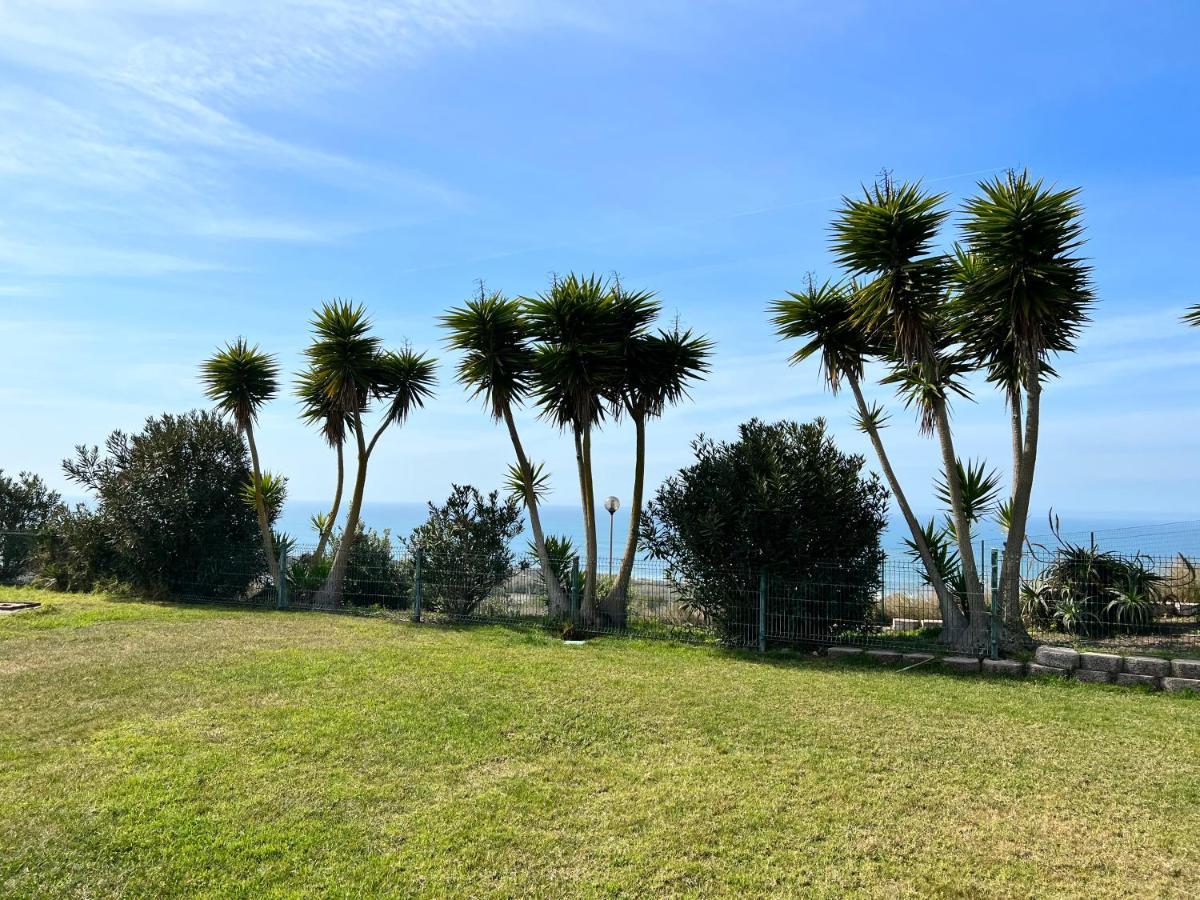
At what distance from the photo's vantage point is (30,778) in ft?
17.6

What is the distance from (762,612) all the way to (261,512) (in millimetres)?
10832

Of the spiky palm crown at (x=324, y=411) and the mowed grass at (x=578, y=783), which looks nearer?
the mowed grass at (x=578, y=783)

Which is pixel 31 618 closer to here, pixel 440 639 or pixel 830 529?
pixel 440 639

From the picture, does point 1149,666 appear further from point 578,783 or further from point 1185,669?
point 578,783

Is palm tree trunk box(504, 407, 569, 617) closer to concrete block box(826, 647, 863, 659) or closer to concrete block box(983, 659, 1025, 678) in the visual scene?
concrete block box(826, 647, 863, 659)

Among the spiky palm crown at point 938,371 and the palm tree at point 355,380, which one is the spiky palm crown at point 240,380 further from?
the spiky palm crown at point 938,371

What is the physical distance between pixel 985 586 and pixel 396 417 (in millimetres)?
11009

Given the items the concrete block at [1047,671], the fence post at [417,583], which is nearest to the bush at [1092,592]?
the concrete block at [1047,671]

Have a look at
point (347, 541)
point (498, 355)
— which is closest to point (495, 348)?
point (498, 355)

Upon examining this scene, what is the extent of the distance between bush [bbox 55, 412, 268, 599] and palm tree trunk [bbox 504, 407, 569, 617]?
611 centimetres

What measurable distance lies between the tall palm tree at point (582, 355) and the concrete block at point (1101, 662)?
6654mm

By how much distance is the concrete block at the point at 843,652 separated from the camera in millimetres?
10438

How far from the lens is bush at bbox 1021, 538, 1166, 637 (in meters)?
11.3

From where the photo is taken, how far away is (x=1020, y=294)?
33.4 feet
